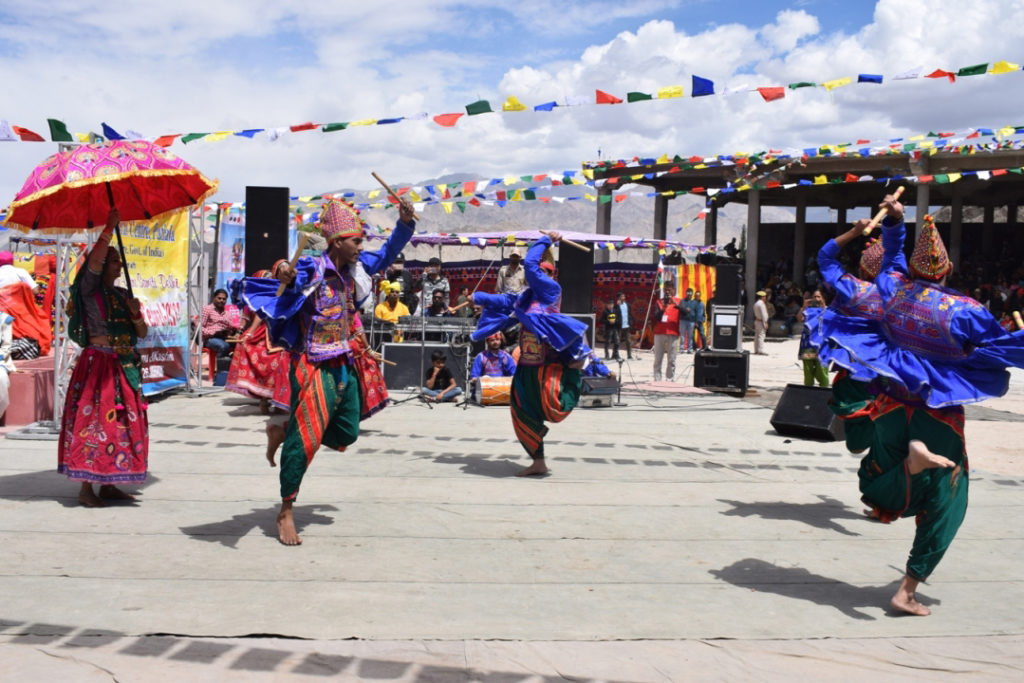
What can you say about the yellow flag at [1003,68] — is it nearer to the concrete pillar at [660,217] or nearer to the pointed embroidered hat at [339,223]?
the pointed embroidered hat at [339,223]

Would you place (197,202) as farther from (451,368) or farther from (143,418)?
(451,368)

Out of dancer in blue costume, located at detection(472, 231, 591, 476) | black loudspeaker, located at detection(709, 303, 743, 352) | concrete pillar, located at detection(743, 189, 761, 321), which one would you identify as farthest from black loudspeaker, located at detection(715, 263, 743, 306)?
concrete pillar, located at detection(743, 189, 761, 321)

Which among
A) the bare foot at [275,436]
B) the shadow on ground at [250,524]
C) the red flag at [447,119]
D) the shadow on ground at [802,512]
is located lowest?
the shadow on ground at [802,512]

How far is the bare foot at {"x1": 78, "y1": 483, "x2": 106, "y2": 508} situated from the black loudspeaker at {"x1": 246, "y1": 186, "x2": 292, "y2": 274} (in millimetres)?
6594

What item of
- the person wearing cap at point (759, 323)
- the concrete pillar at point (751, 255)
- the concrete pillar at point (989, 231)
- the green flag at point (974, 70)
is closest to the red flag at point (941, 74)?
the green flag at point (974, 70)

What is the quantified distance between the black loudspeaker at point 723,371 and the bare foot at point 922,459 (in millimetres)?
10349

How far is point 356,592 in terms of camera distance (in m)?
4.46

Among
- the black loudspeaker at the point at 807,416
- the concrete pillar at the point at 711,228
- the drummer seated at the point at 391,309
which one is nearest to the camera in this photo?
the black loudspeaker at the point at 807,416

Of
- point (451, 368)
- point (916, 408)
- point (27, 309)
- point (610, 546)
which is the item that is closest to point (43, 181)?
point (610, 546)

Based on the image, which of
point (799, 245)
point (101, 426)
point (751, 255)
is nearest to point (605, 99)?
point (101, 426)

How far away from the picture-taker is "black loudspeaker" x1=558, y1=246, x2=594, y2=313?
14625 millimetres

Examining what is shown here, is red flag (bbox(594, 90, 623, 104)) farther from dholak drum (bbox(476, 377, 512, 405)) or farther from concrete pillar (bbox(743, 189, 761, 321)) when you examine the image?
concrete pillar (bbox(743, 189, 761, 321))

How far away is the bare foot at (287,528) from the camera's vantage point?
5.26m

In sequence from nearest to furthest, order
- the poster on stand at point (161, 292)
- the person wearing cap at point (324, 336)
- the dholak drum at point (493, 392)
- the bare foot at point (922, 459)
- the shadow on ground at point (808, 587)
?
1. the bare foot at point (922, 459)
2. the shadow on ground at point (808, 587)
3. the person wearing cap at point (324, 336)
4. the poster on stand at point (161, 292)
5. the dholak drum at point (493, 392)
